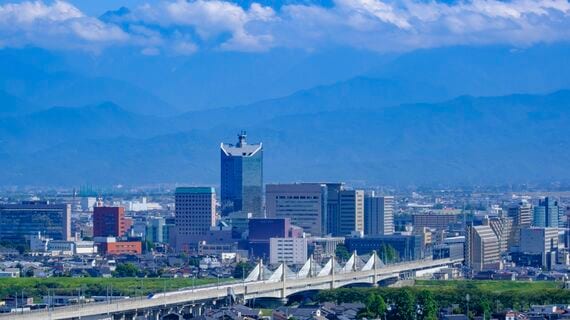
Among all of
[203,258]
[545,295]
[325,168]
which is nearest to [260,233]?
[203,258]

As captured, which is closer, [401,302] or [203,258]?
[401,302]

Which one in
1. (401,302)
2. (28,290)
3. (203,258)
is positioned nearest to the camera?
(401,302)

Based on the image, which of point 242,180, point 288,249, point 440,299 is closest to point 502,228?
point 288,249

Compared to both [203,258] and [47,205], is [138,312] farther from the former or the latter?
[47,205]

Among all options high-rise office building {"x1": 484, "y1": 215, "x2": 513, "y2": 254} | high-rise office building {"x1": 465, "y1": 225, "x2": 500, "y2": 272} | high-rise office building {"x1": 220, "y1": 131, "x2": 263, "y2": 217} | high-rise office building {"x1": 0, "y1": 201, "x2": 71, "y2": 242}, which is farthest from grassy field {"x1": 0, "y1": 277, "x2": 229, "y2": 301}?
high-rise office building {"x1": 220, "y1": 131, "x2": 263, "y2": 217}

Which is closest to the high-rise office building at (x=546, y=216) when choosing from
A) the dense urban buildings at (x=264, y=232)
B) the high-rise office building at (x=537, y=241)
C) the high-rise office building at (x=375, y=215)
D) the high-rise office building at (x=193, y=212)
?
the high-rise office building at (x=375, y=215)

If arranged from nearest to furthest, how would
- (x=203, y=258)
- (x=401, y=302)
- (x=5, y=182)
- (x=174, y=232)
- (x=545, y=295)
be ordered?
(x=401, y=302) → (x=545, y=295) → (x=203, y=258) → (x=174, y=232) → (x=5, y=182)
